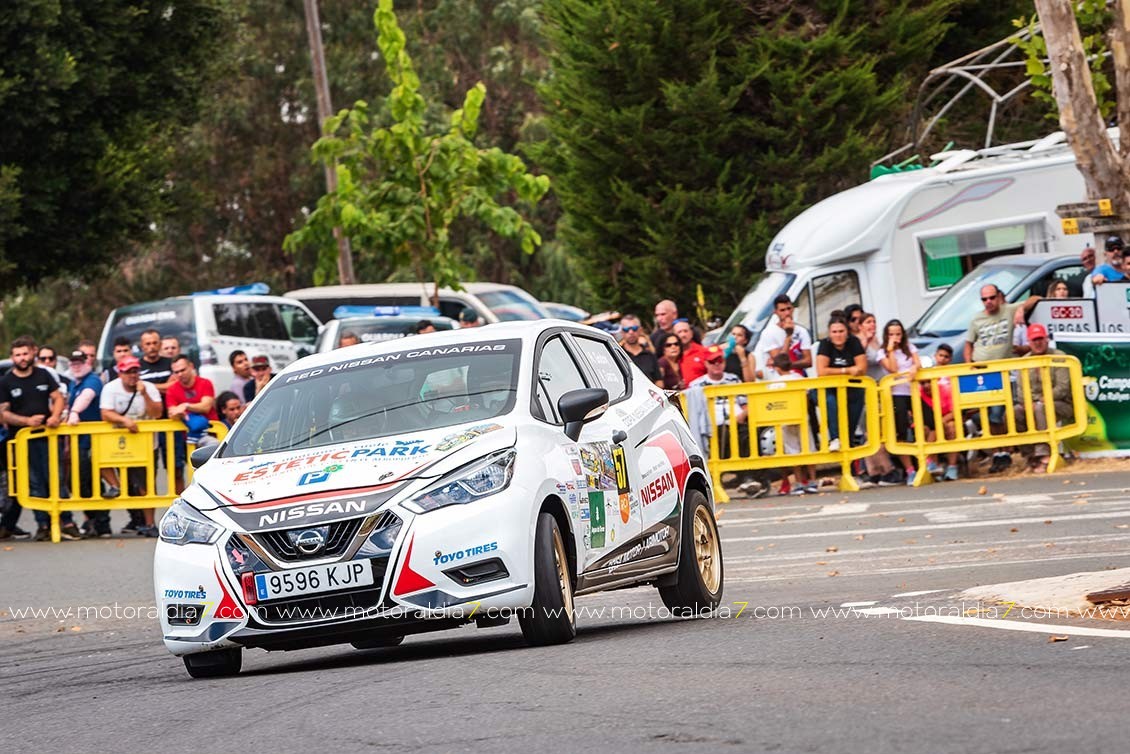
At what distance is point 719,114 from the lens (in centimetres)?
3234

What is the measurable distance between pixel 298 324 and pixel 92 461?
36.0ft

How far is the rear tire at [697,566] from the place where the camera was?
1063 centimetres

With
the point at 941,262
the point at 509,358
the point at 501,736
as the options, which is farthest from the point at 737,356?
the point at 501,736

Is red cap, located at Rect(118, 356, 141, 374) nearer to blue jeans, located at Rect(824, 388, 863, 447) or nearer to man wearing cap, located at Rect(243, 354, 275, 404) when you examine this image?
man wearing cap, located at Rect(243, 354, 275, 404)

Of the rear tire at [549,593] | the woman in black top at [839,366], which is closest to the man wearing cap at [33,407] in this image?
the woman in black top at [839,366]

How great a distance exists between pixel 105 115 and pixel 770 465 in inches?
674

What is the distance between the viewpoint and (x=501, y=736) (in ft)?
21.9

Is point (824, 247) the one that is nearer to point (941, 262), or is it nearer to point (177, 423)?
point (941, 262)

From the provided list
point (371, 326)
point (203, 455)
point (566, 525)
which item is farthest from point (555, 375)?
point (371, 326)

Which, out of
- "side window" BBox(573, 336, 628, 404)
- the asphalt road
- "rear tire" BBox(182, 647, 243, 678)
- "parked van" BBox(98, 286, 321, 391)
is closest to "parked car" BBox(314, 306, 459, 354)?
"parked van" BBox(98, 286, 321, 391)

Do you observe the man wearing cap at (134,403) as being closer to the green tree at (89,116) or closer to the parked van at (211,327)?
the parked van at (211,327)

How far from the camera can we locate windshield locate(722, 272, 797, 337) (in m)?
23.9

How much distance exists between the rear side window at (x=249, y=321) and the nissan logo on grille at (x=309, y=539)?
20.3 metres

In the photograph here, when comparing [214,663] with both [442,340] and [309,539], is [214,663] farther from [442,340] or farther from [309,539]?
[442,340]
